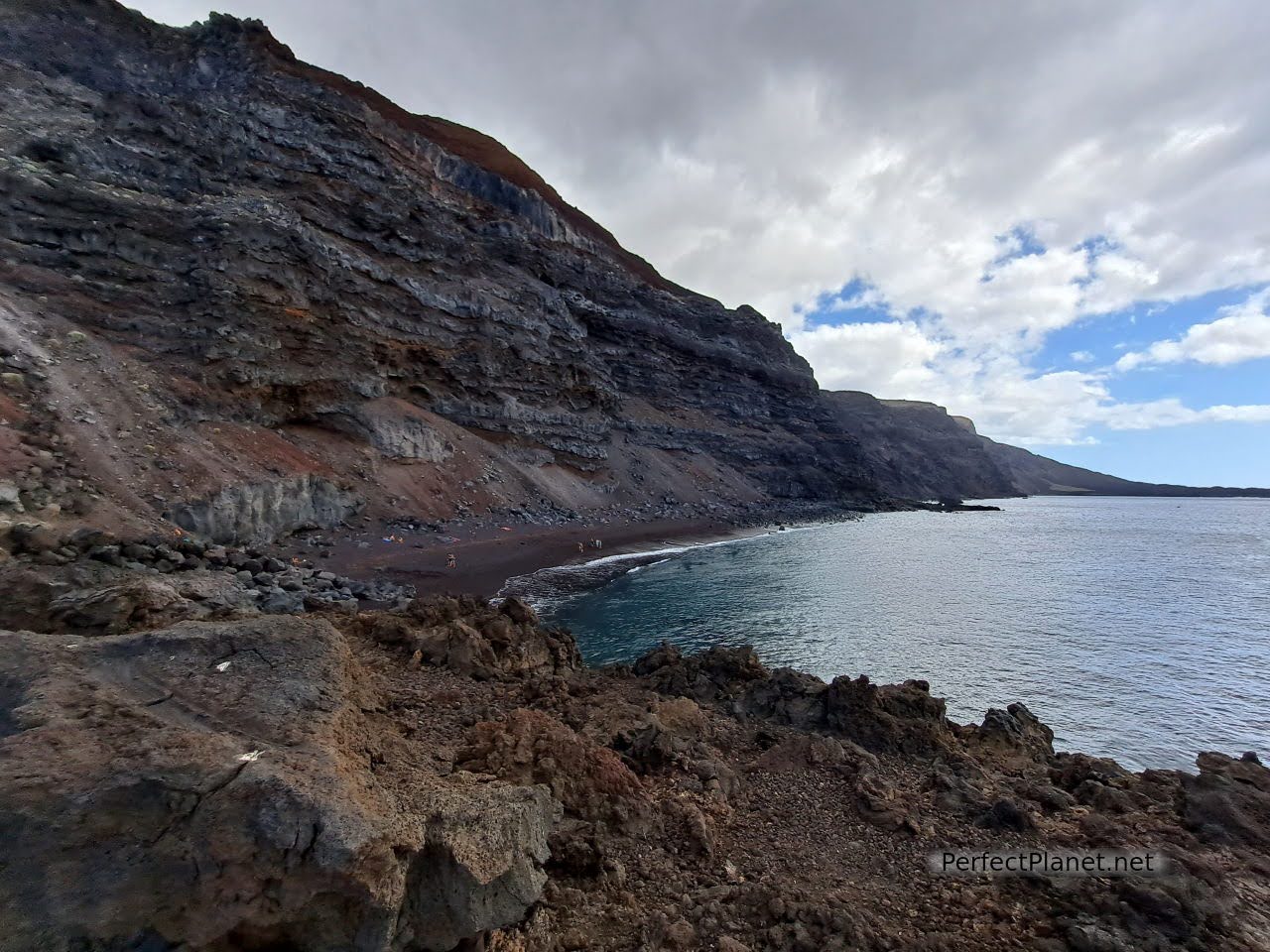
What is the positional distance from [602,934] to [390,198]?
166 feet

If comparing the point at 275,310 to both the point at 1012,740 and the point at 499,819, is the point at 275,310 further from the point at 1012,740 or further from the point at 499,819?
the point at 1012,740

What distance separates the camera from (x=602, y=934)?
429cm

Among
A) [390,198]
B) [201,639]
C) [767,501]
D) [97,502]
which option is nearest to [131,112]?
[390,198]

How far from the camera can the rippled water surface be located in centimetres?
1503

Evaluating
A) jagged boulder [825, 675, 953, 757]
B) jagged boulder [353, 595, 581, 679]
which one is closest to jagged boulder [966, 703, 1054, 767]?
jagged boulder [825, 675, 953, 757]

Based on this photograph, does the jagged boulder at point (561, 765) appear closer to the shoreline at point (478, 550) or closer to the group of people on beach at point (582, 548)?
the shoreline at point (478, 550)

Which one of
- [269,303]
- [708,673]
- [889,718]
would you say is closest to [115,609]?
[708,673]

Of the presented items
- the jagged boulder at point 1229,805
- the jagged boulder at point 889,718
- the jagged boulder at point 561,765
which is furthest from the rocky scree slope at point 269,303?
the jagged boulder at point 1229,805

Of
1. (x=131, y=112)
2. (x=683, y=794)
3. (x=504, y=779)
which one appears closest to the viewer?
(x=504, y=779)

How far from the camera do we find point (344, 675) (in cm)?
500

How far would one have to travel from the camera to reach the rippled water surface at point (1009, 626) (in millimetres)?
15031

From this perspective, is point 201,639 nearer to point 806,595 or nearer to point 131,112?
point 806,595

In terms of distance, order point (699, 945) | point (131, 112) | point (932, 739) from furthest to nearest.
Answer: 1. point (131, 112)
2. point (932, 739)
3. point (699, 945)

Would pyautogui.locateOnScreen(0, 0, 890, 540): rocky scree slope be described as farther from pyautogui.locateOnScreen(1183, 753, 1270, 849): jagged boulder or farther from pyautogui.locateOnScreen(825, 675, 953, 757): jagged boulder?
pyautogui.locateOnScreen(1183, 753, 1270, 849): jagged boulder
